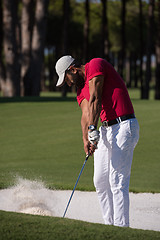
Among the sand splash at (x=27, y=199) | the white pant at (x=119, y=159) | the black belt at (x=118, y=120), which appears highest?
the black belt at (x=118, y=120)

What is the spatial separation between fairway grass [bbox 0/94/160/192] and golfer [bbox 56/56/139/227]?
2.58 meters

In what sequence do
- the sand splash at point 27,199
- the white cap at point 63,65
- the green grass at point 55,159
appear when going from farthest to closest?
1. the sand splash at point 27,199
2. the white cap at point 63,65
3. the green grass at point 55,159

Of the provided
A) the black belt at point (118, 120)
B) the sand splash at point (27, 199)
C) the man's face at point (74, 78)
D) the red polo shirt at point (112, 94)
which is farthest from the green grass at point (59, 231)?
the sand splash at point (27, 199)

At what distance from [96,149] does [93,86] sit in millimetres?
782

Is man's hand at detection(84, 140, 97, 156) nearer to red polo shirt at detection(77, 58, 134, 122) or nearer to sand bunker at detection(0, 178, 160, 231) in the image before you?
red polo shirt at detection(77, 58, 134, 122)

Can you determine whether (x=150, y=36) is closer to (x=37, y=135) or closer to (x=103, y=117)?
(x=37, y=135)

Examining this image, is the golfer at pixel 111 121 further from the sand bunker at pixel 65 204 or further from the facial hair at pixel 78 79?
the sand bunker at pixel 65 204

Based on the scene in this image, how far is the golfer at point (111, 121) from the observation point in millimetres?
4691

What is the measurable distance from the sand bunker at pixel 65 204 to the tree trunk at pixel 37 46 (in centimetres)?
1653

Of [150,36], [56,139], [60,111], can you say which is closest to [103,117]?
[56,139]

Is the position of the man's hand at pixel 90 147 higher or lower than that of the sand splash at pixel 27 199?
higher

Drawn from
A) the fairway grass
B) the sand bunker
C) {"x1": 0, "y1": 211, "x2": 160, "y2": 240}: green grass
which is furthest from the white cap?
the fairway grass

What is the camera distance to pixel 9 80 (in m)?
24.6

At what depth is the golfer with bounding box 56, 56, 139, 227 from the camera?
469 cm
